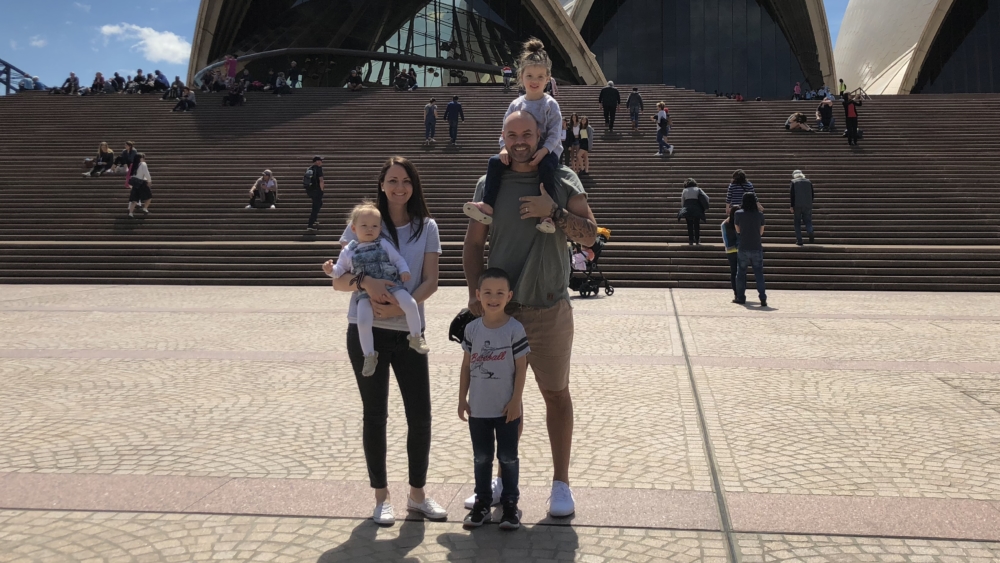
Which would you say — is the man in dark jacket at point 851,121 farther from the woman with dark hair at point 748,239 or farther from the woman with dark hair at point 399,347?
the woman with dark hair at point 399,347

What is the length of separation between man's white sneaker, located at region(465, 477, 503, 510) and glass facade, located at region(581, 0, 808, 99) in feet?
136

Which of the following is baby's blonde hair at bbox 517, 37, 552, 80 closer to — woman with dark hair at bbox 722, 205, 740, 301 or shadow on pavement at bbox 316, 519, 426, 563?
shadow on pavement at bbox 316, 519, 426, 563

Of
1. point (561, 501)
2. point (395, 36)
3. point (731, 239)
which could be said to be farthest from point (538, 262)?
point (395, 36)

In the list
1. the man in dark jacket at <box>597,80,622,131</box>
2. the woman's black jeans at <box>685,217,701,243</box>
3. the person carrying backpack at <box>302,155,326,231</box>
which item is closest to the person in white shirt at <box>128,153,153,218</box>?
the person carrying backpack at <box>302,155,326,231</box>

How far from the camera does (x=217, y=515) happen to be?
10.6ft

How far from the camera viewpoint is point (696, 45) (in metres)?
43.1

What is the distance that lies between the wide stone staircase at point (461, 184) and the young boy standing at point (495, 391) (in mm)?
10291

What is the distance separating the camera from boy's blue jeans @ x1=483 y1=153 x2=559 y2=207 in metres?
3.14

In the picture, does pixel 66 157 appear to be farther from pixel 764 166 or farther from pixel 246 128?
pixel 764 166

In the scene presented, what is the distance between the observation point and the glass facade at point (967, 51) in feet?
A: 130

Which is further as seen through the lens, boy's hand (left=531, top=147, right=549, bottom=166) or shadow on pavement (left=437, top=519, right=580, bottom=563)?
boy's hand (left=531, top=147, right=549, bottom=166)

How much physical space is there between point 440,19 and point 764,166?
95.7ft

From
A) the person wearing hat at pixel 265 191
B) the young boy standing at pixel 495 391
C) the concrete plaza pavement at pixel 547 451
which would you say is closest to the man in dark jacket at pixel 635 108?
the person wearing hat at pixel 265 191

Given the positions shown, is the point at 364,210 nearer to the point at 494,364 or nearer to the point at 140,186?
the point at 494,364
